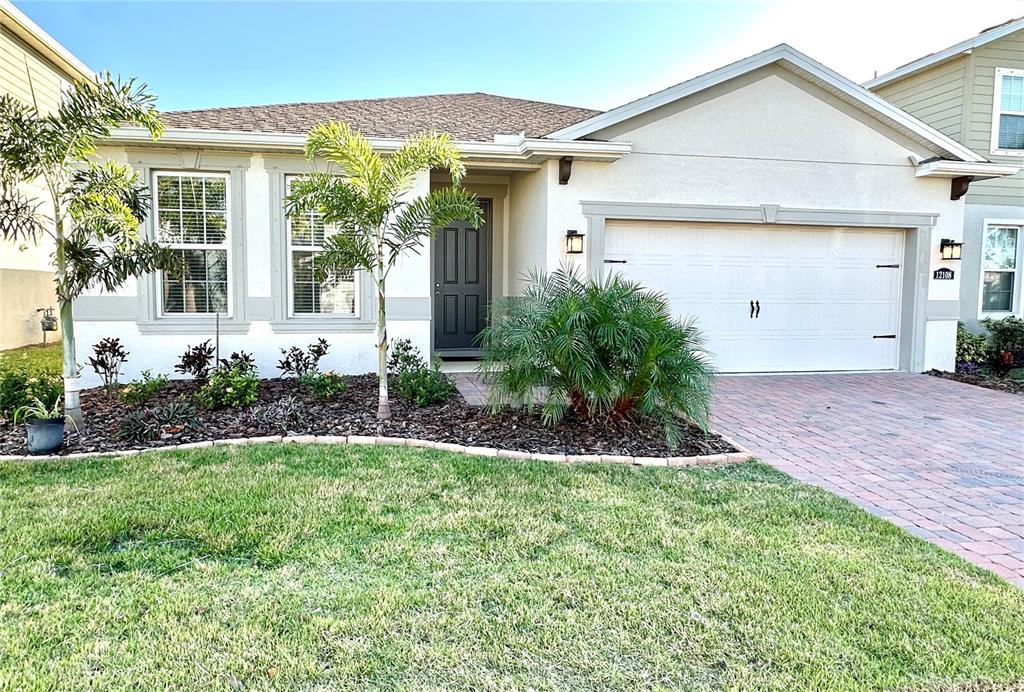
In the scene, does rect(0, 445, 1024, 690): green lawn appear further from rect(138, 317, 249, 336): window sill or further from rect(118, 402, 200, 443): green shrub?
rect(138, 317, 249, 336): window sill

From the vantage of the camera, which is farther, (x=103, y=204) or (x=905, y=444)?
(x=905, y=444)

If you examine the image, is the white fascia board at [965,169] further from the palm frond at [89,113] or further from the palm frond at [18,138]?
the palm frond at [18,138]

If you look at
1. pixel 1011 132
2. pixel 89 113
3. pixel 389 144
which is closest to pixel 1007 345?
pixel 1011 132

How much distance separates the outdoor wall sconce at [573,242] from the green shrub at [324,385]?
331cm

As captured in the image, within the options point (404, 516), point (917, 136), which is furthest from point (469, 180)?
point (404, 516)

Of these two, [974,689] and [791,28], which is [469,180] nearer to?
[791,28]

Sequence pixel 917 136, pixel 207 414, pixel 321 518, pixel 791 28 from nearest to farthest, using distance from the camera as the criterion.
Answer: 1. pixel 321 518
2. pixel 207 414
3. pixel 917 136
4. pixel 791 28

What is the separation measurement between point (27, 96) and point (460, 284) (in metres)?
8.24

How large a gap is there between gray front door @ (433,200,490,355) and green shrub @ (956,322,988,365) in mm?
7810

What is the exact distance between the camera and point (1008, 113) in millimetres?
11133

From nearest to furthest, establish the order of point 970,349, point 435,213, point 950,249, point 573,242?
1. point 435,213
2. point 573,242
3. point 950,249
4. point 970,349

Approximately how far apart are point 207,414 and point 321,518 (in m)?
3.04

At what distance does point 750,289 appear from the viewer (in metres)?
9.31

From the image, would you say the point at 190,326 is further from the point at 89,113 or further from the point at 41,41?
the point at 41,41
